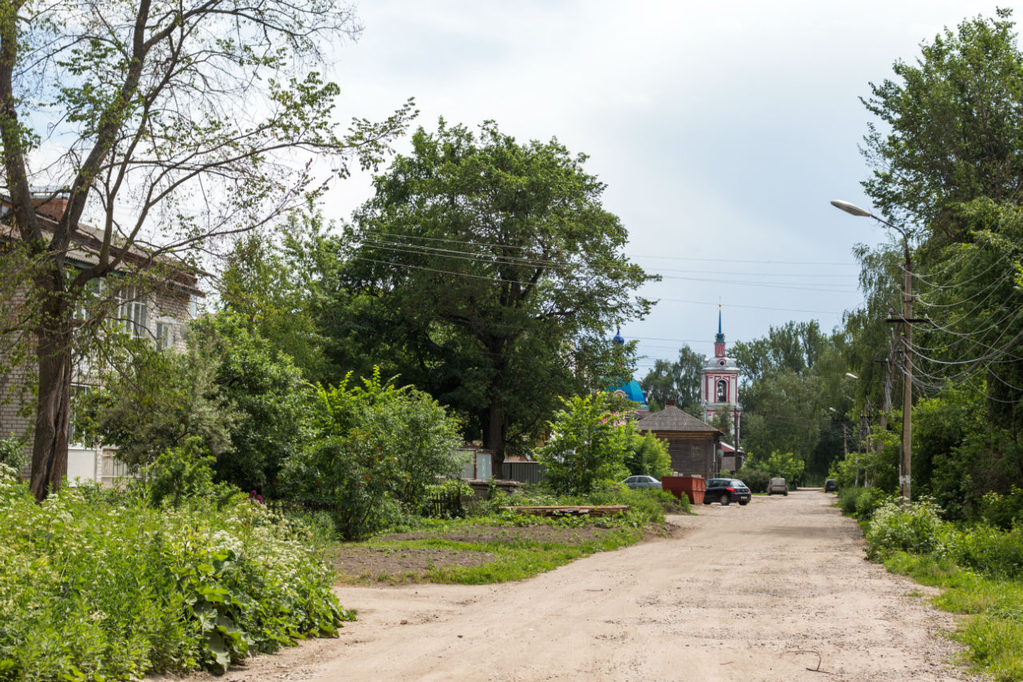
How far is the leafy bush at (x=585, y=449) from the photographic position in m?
31.1

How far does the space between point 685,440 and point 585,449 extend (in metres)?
53.3

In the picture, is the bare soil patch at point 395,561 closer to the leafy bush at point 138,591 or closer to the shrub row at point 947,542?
the leafy bush at point 138,591

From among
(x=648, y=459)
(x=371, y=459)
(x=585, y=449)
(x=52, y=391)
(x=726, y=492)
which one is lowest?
(x=726, y=492)

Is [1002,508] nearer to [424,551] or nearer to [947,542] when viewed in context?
[947,542]

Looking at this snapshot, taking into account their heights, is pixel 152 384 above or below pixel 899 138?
below

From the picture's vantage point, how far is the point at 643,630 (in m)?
10.1

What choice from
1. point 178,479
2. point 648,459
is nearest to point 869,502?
point 178,479

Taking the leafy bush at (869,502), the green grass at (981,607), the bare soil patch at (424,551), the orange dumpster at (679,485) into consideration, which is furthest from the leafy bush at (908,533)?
the orange dumpster at (679,485)

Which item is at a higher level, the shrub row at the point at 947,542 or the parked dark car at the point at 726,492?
the shrub row at the point at 947,542

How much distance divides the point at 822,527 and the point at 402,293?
20.6 m

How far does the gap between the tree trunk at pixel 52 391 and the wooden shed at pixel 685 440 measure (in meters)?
68.9

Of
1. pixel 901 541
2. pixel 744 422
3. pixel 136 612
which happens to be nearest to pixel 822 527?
pixel 901 541

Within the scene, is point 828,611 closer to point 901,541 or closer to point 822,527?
point 901,541

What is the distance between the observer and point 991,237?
2075 cm
